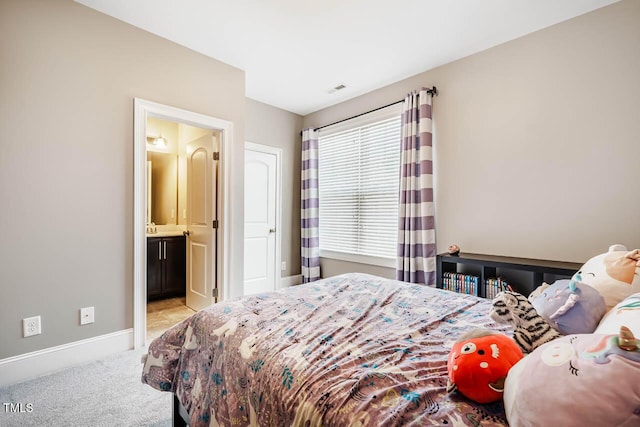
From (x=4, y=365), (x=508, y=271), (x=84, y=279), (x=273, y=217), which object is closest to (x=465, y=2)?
(x=508, y=271)

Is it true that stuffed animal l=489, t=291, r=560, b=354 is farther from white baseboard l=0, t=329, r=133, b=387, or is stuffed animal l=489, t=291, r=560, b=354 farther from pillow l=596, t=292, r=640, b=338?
white baseboard l=0, t=329, r=133, b=387

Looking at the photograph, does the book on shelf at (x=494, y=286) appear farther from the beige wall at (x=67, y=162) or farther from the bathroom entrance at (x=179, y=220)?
the beige wall at (x=67, y=162)

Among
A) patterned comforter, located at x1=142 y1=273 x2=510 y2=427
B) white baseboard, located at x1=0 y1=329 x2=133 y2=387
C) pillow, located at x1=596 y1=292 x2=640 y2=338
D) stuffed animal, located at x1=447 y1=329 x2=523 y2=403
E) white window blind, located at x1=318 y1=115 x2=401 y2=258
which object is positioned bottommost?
white baseboard, located at x1=0 y1=329 x2=133 y2=387

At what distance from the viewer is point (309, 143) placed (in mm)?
4293

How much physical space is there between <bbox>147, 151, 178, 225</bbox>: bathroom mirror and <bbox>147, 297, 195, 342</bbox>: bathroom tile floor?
4.47ft

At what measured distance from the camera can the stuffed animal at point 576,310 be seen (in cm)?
94

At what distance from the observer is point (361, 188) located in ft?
12.5

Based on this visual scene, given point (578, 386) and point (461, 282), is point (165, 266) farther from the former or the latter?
point (578, 386)

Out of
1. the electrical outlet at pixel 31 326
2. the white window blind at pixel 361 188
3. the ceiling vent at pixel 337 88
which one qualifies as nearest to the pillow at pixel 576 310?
the white window blind at pixel 361 188

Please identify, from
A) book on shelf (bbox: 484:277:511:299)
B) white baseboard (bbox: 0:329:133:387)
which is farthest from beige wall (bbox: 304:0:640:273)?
white baseboard (bbox: 0:329:133:387)

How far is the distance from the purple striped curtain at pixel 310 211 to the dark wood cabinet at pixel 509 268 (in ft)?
6.33

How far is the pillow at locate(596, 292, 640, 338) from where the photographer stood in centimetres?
71

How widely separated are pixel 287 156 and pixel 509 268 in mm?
3188

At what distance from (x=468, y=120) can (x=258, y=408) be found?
2.98 m
